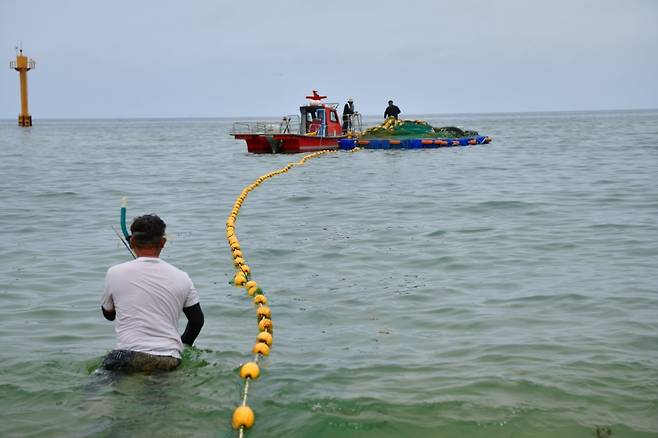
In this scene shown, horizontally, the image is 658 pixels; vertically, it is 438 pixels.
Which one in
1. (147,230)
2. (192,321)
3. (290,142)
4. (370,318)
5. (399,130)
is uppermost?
(399,130)

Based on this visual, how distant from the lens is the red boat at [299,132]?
99.8 feet

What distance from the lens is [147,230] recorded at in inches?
194

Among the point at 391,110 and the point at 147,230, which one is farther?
the point at 391,110

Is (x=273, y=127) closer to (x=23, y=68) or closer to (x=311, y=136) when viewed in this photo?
(x=311, y=136)

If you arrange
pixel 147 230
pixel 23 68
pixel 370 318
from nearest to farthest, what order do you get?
pixel 147 230, pixel 370 318, pixel 23 68

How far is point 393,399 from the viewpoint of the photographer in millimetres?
5285

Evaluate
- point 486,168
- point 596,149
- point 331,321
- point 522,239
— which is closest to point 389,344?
point 331,321

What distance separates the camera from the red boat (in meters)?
30.4

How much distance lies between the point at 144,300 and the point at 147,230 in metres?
0.46

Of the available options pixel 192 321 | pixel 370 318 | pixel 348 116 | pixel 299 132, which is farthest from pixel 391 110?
pixel 192 321

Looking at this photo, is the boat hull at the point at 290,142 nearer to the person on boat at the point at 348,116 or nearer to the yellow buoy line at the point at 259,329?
the person on boat at the point at 348,116

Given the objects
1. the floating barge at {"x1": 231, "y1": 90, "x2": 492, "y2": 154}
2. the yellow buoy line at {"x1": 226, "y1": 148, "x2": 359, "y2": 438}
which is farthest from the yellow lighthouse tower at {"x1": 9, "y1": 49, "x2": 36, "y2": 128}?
the yellow buoy line at {"x1": 226, "y1": 148, "x2": 359, "y2": 438}

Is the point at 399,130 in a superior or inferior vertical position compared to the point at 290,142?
superior

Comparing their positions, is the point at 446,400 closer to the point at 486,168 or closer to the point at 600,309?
the point at 600,309
